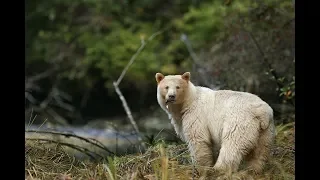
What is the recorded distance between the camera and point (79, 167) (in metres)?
4.51

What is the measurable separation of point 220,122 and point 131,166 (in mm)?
780

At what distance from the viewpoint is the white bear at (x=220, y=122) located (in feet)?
14.4

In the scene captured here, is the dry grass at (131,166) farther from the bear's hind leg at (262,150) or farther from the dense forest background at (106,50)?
the dense forest background at (106,50)

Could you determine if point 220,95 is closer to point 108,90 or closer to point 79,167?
point 79,167

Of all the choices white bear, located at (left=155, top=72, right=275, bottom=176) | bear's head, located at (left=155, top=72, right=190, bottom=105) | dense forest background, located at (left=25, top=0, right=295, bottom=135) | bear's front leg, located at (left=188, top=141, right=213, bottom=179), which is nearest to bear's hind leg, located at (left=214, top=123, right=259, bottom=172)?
white bear, located at (left=155, top=72, right=275, bottom=176)

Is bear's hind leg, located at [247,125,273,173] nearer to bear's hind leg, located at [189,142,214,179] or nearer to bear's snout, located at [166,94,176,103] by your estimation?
bear's hind leg, located at [189,142,214,179]

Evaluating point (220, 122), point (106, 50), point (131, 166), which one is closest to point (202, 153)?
point (220, 122)

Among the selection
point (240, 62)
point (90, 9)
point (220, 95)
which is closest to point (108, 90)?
point (90, 9)

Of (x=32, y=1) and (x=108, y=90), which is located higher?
(x=32, y=1)

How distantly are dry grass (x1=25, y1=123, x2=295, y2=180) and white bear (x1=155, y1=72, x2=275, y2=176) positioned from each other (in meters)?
0.13

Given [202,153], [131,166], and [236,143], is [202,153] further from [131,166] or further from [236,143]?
[131,166]

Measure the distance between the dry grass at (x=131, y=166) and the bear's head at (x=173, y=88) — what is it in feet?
1.34

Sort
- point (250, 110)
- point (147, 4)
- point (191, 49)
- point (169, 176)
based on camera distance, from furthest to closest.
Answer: point (147, 4) < point (191, 49) < point (250, 110) < point (169, 176)
